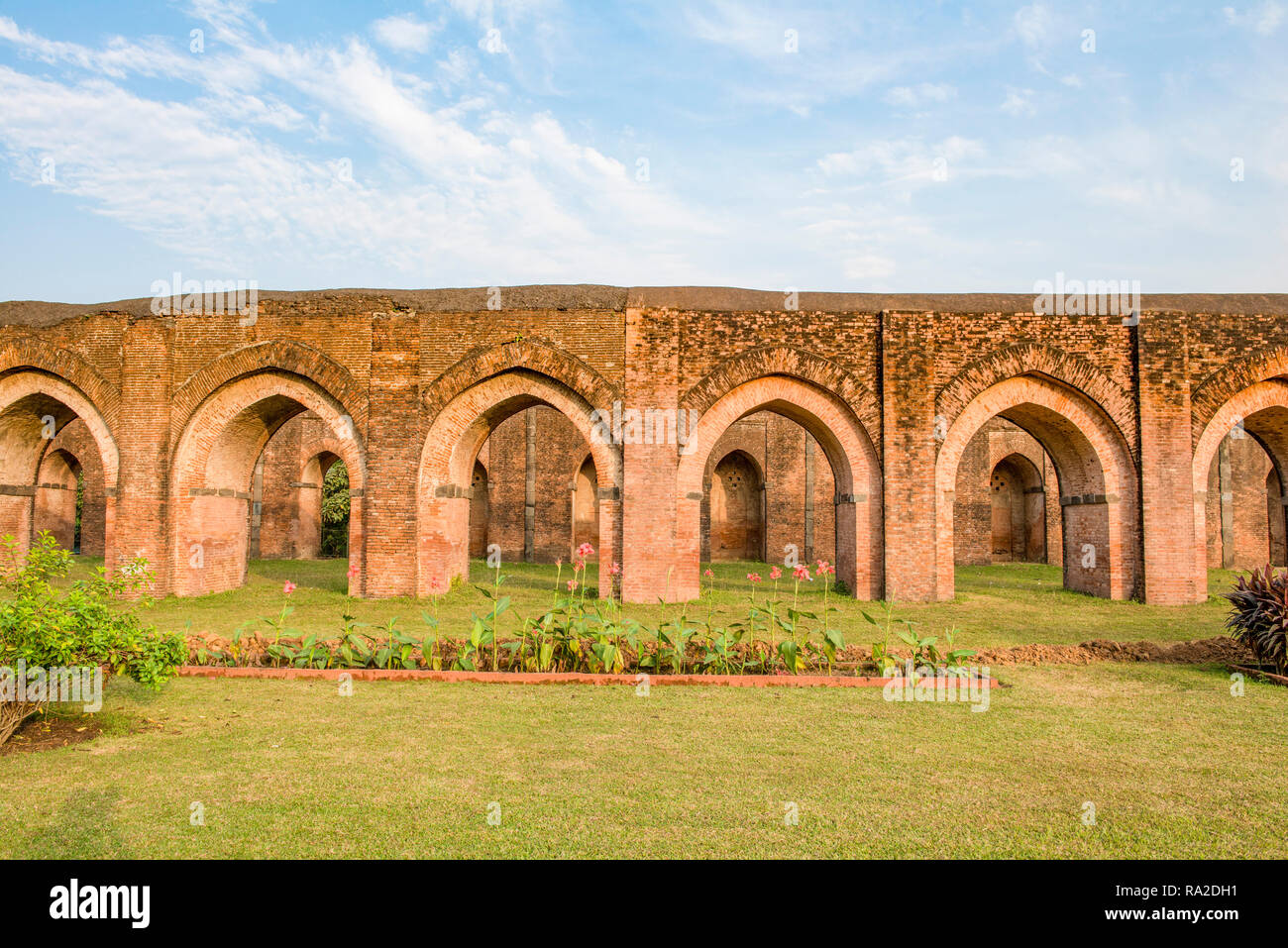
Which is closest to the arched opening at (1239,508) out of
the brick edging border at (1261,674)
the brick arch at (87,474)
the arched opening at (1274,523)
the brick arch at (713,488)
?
the arched opening at (1274,523)

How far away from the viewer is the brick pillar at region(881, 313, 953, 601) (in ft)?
42.3

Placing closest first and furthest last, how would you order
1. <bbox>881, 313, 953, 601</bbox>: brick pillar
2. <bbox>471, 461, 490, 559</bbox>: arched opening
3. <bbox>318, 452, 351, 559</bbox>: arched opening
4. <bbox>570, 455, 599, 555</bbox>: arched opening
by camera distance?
1. <bbox>881, 313, 953, 601</bbox>: brick pillar
2. <bbox>570, 455, 599, 555</bbox>: arched opening
3. <bbox>471, 461, 490, 559</bbox>: arched opening
4. <bbox>318, 452, 351, 559</bbox>: arched opening

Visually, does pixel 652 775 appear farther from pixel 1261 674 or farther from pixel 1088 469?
pixel 1088 469

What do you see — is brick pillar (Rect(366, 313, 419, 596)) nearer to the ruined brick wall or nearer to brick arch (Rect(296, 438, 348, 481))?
brick arch (Rect(296, 438, 348, 481))

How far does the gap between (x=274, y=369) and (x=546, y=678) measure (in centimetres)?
932

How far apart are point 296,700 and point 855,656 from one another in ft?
15.4

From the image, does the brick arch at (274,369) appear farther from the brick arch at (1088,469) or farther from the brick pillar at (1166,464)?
the brick pillar at (1166,464)

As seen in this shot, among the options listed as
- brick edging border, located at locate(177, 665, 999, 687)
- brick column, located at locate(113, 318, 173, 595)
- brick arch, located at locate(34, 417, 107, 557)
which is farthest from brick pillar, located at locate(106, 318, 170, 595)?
brick arch, located at locate(34, 417, 107, 557)

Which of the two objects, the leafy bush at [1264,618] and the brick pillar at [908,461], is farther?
the brick pillar at [908,461]

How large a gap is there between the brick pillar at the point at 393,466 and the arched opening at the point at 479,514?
10197 millimetres

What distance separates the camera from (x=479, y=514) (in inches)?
986

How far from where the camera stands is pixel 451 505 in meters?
13.8

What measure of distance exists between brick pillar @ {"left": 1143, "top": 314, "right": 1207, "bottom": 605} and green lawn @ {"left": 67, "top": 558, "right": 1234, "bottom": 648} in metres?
0.66

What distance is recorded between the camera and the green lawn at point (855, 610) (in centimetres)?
985
